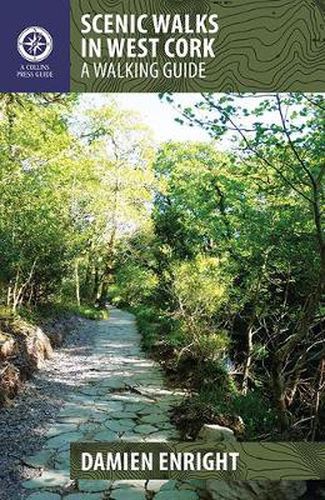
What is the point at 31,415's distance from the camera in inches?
189

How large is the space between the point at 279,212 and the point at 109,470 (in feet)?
8.25

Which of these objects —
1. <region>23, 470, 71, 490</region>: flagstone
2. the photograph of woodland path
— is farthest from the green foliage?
<region>23, 470, 71, 490</region>: flagstone

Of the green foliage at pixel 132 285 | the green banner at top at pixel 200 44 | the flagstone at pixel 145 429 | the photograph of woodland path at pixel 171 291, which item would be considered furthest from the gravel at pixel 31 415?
the green banner at top at pixel 200 44

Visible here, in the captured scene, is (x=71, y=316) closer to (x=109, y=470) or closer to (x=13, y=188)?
(x=13, y=188)

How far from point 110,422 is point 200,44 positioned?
368cm

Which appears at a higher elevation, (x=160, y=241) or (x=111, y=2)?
(x=111, y=2)

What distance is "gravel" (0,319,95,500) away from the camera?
11.5ft

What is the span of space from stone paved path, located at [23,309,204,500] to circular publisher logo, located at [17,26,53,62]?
288 centimetres

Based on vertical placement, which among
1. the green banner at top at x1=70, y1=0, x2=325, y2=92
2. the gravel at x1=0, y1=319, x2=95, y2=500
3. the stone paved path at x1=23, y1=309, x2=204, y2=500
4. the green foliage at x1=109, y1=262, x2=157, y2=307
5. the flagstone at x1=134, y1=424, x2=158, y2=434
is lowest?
the flagstone at x1=134, y1=424, x2=158, y2=434

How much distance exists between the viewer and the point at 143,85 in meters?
2.75

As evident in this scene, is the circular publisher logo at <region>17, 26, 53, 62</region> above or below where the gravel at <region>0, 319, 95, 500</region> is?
above

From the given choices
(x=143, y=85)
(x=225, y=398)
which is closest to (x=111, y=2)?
(x=143, y=85)

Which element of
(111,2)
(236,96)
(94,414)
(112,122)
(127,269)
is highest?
(112,122)

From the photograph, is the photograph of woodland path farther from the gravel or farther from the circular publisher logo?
the circular publisher logo
